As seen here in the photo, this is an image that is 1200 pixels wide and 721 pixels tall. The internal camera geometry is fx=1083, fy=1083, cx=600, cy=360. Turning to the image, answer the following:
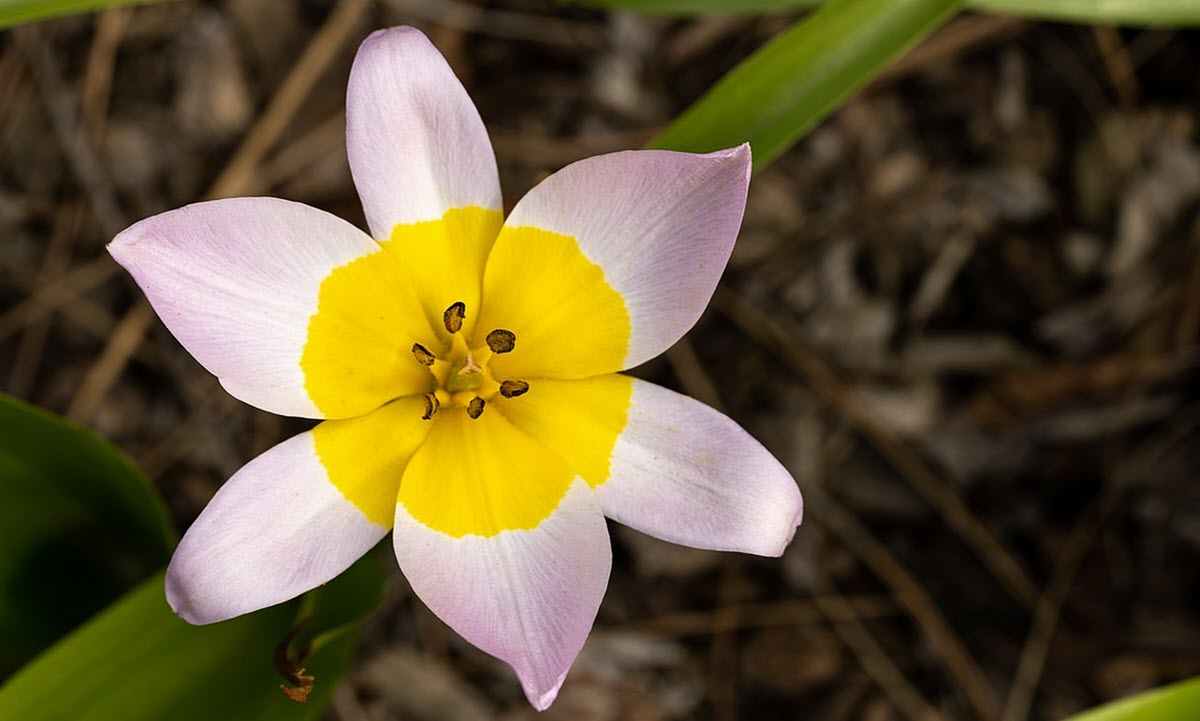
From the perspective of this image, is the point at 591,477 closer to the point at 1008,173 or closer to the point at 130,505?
the point at 130,505

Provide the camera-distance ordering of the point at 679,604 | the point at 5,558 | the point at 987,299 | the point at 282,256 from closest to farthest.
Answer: the point at 282,256 < the point at 5,558 < the point at 679,604 < the point at 987,299

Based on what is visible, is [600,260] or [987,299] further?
[987,299]

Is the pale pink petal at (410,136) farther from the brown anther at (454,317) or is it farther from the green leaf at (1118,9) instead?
the green leaf at (1118,9)

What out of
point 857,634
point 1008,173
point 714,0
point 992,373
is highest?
point 714,0

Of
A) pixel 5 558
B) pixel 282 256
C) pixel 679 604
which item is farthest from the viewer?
pixel 679 604

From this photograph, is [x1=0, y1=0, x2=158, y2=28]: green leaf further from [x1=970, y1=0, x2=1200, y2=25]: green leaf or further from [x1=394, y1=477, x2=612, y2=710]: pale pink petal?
[x1=970, y1=0, x2=1200, y2=25]: green leaf

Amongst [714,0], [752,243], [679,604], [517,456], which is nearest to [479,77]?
[752,243]
